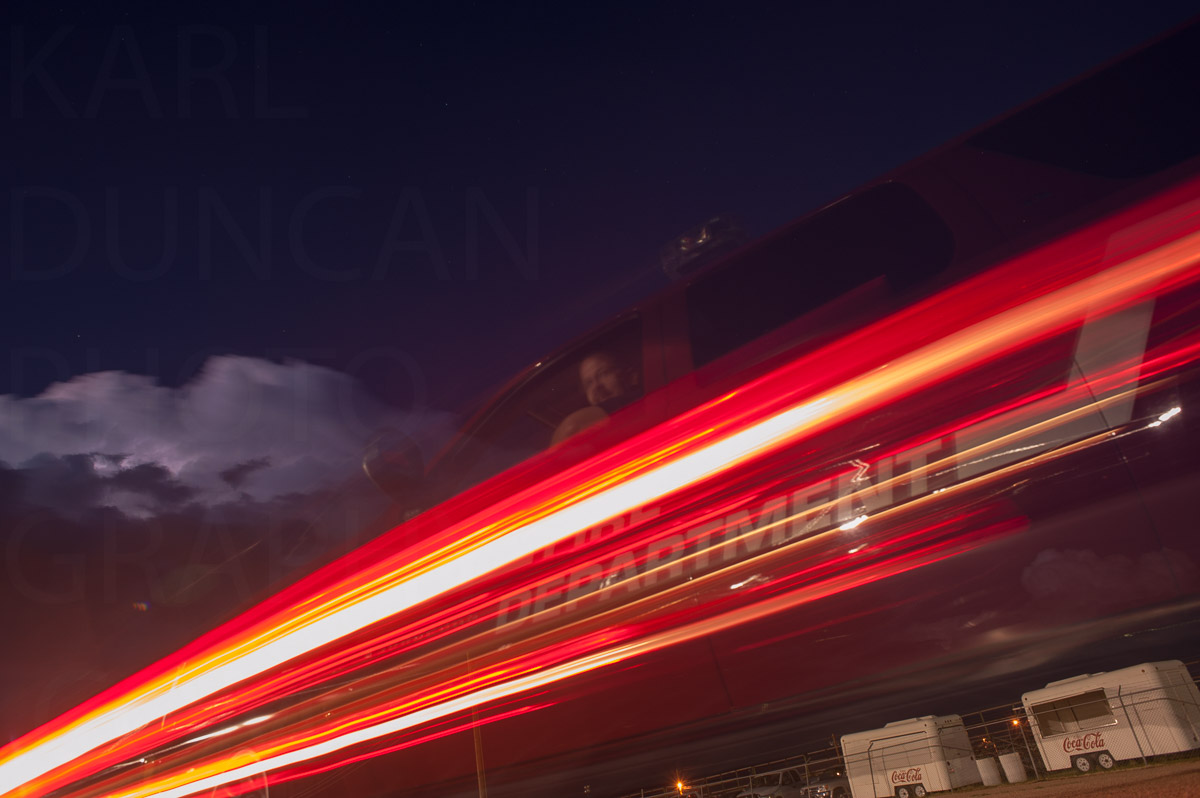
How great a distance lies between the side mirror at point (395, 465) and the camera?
4102 mm

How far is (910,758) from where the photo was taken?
3.20 meters

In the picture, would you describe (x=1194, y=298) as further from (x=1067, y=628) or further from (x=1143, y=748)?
(x=1143, y=748)

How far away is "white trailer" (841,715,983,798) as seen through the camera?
313 centimetres

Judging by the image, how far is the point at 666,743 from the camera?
9.87 feet

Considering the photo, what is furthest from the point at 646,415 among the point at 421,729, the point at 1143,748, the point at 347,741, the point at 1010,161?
the point at 347,741

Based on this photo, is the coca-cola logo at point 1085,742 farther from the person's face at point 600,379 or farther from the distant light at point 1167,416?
the person's face at point 600,379

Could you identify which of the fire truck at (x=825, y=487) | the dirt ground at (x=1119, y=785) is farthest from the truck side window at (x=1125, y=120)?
the dirt ground at (x=1119, y=785)

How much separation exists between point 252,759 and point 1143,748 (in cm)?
510

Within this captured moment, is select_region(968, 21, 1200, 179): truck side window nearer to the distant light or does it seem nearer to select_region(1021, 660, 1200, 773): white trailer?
the distant light

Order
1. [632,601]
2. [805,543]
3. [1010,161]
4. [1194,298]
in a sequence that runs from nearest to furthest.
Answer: [1194,298]
[805,543]
[1010,161]
[632,601]

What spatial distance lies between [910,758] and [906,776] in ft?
0.30

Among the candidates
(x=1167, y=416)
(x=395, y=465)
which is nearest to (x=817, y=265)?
(x=1167, y=416)

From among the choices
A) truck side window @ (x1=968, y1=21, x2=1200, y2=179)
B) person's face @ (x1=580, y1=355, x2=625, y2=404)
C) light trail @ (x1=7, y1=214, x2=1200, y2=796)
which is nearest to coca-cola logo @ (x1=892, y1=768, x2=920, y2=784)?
light trail @ (x1=7, y1=214, x2=1200, y2=796)

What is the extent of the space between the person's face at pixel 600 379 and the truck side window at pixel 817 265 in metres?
0.55
